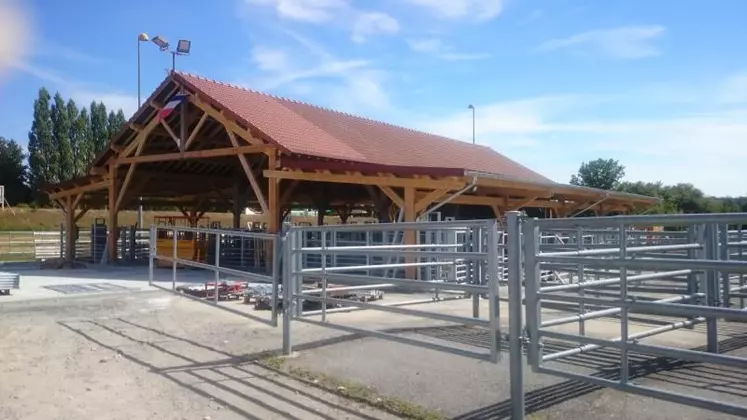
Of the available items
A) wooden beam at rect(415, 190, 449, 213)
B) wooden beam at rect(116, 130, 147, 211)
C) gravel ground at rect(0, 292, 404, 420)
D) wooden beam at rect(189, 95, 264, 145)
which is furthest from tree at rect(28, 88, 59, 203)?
gravel ground at rect(0, 292, 404, 420)

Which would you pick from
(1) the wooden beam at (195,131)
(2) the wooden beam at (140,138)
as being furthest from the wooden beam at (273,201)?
(2) the wooden beam at (140,138)

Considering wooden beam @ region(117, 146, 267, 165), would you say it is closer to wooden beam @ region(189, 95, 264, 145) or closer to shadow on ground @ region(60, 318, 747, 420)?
wooden beam @ region(189, 95, 264, 145)

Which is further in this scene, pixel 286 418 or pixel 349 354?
pixel 349 354

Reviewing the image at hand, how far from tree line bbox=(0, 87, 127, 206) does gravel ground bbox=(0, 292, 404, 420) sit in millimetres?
54686

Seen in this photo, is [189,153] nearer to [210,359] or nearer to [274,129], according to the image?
[274,129]

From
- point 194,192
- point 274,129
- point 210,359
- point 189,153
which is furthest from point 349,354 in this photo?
point 194,192

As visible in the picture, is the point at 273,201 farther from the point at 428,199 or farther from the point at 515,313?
the point at 515,313

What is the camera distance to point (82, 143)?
63.0 metres

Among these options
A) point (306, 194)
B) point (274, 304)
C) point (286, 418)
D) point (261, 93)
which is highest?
point (261, 93)

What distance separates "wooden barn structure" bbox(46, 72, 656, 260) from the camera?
52.9ft

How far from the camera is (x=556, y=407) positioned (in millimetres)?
5129

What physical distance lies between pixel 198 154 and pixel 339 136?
182 inches

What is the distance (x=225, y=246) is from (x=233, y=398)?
1596 cm

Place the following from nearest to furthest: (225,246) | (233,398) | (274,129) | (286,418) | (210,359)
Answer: (286,418) < (233,398) < (210,359) < (274,129) < (225,246)
